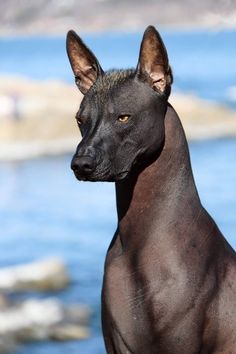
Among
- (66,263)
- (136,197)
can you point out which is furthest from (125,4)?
(136,197)

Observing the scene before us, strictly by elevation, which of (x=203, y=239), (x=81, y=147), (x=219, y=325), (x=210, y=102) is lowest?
(x=219, y=325)

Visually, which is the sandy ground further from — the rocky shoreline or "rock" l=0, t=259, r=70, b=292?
the rocky shoreline

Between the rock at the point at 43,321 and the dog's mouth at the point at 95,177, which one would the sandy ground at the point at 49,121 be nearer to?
the rock at the point at 43,321

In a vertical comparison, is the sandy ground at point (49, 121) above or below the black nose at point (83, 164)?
above

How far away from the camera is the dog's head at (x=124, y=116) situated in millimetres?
2604

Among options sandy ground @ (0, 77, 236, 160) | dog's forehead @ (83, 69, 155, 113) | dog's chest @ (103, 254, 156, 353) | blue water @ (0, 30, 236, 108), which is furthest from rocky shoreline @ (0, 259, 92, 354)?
dog's forehead @ (83, 69, 155, 113)

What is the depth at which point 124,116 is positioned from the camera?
2.66 metres

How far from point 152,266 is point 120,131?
1.05 ft

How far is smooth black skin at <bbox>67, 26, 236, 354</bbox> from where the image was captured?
267 cm

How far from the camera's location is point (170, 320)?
8.93ft

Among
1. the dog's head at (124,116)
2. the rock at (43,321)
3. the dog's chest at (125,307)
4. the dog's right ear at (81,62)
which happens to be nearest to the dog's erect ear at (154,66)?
the dog's head at (124,116)

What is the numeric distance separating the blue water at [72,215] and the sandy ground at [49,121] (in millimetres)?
245

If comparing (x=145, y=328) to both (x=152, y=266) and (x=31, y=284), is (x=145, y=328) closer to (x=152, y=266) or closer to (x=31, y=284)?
A: (x=152, y=266)

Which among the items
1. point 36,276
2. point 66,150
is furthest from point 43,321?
point 66,150
